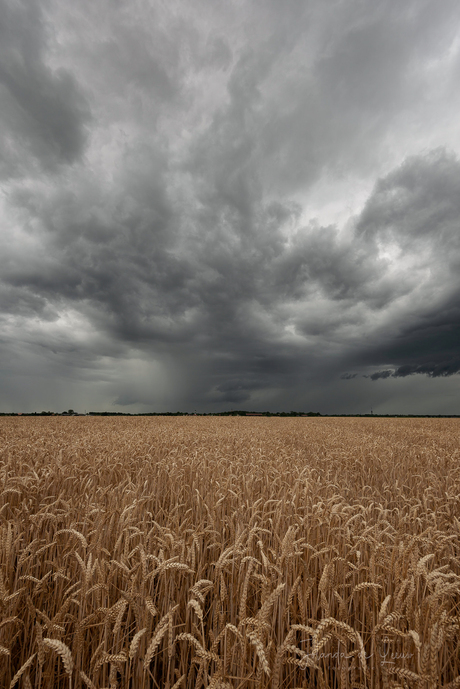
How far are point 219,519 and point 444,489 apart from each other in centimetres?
501

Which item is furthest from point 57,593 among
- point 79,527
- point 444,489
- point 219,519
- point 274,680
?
point 444,489

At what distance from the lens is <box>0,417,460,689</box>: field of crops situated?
70.8 inches

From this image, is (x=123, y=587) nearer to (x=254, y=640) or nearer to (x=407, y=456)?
(x=254, y=640)

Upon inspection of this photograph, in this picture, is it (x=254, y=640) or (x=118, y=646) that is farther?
(x=118, y=646)

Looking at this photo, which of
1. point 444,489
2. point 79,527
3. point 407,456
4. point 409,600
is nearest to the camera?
point 409,600

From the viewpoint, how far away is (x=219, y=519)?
423cm

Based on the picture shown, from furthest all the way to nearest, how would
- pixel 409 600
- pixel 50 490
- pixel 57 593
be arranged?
1. pixel 50 490
2. pixel 57 593
3. pixel 409 600

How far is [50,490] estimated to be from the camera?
5.34 metres

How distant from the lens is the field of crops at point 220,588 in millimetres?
1798

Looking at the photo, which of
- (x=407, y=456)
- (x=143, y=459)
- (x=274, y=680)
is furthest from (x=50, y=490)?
(x=407, y=456)

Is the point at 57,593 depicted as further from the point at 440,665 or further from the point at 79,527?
the point at 440,665

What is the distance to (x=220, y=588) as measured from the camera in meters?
2.35

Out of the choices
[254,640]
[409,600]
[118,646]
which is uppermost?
[254,640]

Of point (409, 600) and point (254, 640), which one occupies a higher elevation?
point (254, 640)
